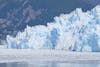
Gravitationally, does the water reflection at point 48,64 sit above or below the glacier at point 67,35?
below

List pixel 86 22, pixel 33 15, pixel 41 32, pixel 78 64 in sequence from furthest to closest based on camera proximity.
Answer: pixel 33 15 < pixel 41 32 < pixel 86 22 < pixel 78 64

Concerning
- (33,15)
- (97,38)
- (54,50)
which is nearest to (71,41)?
(54,50)

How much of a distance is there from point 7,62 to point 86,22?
10157 mm

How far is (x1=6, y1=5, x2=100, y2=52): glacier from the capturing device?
32.2 meters

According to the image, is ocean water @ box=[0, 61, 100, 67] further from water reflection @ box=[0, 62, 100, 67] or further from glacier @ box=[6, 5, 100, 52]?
glacier @ box=[6, 5, 100, 52]

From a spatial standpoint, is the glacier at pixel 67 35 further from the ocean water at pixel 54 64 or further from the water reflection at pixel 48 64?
the water reflection at pixel 48 64

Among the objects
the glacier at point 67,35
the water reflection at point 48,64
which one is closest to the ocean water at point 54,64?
the water reflection at point 48,64

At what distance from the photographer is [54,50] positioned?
3525 cm

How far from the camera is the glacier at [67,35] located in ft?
106

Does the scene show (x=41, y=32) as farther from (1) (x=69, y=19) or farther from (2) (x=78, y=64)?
(2) (x=78, y=64)

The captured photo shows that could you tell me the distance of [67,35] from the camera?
35.3 m

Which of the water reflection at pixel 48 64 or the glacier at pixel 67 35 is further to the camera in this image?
the glacier at pixel 67 35

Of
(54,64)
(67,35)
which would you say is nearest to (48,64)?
(54,64)

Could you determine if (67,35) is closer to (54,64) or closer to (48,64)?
(54,64)
